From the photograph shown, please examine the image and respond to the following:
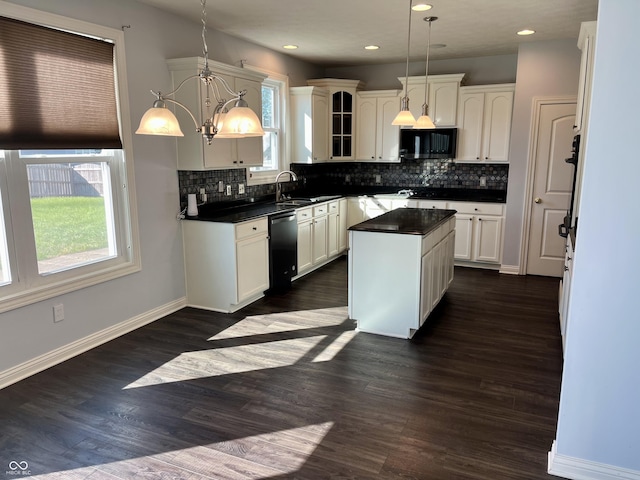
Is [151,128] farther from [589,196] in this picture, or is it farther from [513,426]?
[513,426]

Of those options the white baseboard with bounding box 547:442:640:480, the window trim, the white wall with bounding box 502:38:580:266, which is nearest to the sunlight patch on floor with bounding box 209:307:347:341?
the window trim

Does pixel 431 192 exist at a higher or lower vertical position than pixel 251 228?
higher

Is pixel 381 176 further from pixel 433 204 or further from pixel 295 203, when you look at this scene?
pixel 295 203

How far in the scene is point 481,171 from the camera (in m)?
6.26

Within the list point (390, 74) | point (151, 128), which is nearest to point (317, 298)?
point (151, 128)

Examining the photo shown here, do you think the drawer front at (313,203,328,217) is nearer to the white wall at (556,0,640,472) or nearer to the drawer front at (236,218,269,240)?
the drawer front at (236,218,269,240)

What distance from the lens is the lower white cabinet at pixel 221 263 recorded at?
13.9ft

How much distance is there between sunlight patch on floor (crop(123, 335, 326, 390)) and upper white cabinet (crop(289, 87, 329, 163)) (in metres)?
3.25

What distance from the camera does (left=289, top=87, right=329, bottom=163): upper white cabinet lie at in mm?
6133

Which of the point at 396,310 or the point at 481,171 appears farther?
the point at 481,171

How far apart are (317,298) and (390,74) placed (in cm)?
369

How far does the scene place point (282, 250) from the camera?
497 centimetres

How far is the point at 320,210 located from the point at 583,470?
13.5ft
